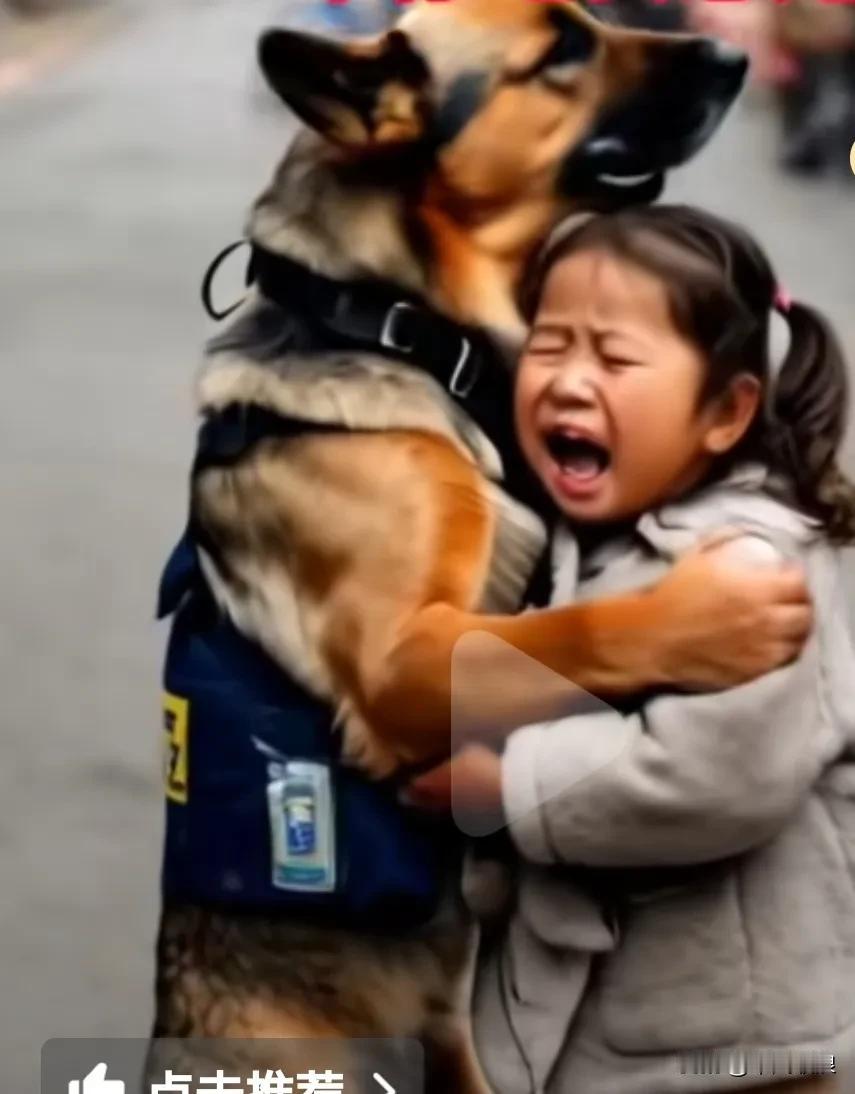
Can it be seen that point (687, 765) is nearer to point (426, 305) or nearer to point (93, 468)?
point (426, 305)

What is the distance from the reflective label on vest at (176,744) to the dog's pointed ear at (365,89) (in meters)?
0.50

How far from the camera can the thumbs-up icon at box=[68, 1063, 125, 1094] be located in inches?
66.2

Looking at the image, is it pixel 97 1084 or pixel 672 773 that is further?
pixel 97 1084

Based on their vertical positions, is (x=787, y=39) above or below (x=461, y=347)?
above

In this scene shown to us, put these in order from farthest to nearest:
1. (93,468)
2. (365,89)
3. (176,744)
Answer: (93,468), (176,744), (365,89)

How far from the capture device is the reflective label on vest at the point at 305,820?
153 centimetres

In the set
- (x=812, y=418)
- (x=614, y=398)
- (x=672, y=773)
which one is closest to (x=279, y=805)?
(x=672, y=773)

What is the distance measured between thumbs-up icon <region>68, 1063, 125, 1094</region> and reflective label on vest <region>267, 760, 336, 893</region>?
302 mm

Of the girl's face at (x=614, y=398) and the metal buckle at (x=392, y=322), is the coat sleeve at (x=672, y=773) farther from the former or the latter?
the metal buckle at (x=392, y=322)

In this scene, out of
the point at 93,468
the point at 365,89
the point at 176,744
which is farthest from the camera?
the point at 93,468

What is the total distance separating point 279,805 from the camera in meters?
1.54

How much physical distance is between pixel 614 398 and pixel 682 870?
1.26 feet

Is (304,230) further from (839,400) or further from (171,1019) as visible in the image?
(171,1019)

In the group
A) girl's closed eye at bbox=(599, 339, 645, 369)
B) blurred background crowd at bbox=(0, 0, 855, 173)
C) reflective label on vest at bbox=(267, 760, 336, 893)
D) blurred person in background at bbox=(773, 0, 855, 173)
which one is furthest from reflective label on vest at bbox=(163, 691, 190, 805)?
blurred person in background at bbox=(773, 0, 855, 173)
